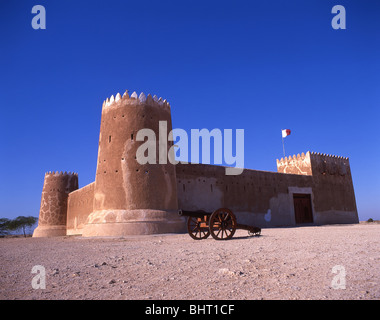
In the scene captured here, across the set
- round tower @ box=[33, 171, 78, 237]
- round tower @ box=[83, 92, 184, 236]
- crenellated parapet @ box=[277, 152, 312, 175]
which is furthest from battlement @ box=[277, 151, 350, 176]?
round tower @ box=[33, 171, 78, 237]

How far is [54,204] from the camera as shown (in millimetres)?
22797

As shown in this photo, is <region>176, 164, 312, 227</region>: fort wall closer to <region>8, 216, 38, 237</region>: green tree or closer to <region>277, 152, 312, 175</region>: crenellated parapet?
<region>277, 152, 312, 175</region>: crenellated parapet

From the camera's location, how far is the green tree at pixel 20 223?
33906mm

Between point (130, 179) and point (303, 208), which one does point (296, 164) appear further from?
point (130, 179)

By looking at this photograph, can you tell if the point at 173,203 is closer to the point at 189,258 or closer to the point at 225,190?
the point at 225,190

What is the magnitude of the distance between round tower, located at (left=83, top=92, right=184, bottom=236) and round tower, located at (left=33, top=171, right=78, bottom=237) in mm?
11998

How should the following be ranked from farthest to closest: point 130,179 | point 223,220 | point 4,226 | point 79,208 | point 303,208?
1. point 4,226
2. point 303,208
3. point 79,208
4. point 130,179
5. point 223,220

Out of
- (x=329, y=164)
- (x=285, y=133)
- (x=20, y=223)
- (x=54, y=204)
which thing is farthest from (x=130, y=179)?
(x=20, y=223)

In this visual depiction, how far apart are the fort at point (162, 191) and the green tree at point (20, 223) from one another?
1442 centimetres

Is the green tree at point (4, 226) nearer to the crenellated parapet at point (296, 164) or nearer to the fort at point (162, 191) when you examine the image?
the fort at point (162, 191)

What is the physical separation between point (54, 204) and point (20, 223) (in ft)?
50.2

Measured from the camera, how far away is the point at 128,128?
40.9 feet

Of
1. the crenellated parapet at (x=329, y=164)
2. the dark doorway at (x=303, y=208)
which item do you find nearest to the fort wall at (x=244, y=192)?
the dark doorway at (x=303, y=208)
